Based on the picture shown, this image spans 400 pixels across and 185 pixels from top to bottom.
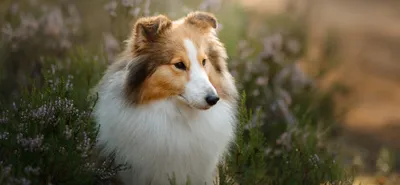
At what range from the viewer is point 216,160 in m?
4.04

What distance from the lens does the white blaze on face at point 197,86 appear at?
3586 mm

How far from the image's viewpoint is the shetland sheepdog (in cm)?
372

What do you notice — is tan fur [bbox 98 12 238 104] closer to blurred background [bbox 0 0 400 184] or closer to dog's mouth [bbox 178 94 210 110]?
dog's mouth [bbox 178 94 210 110]

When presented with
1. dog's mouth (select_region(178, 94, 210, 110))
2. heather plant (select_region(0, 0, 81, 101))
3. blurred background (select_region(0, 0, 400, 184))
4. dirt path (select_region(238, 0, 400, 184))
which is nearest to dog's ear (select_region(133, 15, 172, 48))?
dog's mouth (select_region(178, 94, 210, 110))

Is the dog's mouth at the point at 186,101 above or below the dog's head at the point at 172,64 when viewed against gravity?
below


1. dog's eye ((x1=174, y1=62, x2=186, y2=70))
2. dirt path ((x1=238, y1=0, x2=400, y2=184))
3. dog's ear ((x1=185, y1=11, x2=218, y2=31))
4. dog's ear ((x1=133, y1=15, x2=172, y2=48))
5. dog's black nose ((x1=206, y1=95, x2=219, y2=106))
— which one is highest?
dog's ear ((x1=133, y1=15, x2=172, y2=48))

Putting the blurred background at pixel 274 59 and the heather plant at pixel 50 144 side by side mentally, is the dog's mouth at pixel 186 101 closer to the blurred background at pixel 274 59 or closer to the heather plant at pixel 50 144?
the heather plant at pixel 50 144

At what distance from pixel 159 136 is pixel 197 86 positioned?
420mm

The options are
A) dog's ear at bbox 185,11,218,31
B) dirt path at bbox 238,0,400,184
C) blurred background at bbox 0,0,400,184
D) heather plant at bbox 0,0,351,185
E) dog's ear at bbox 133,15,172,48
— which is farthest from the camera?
dirt path at bbox 238,0,400,184

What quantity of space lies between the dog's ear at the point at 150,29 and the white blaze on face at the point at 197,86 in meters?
0.22

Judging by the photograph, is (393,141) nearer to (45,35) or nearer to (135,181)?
(45,35)

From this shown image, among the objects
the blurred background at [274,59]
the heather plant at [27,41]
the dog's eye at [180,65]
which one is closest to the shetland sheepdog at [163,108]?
the dog's eye at [180,65]

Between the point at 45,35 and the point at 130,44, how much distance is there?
3.10m

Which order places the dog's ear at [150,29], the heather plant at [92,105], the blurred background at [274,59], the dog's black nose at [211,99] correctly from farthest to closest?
the blurred background at [274,59], the dog's ear at [150,29], the heather plant at [92,105], the dog's black nose at [211,99]
